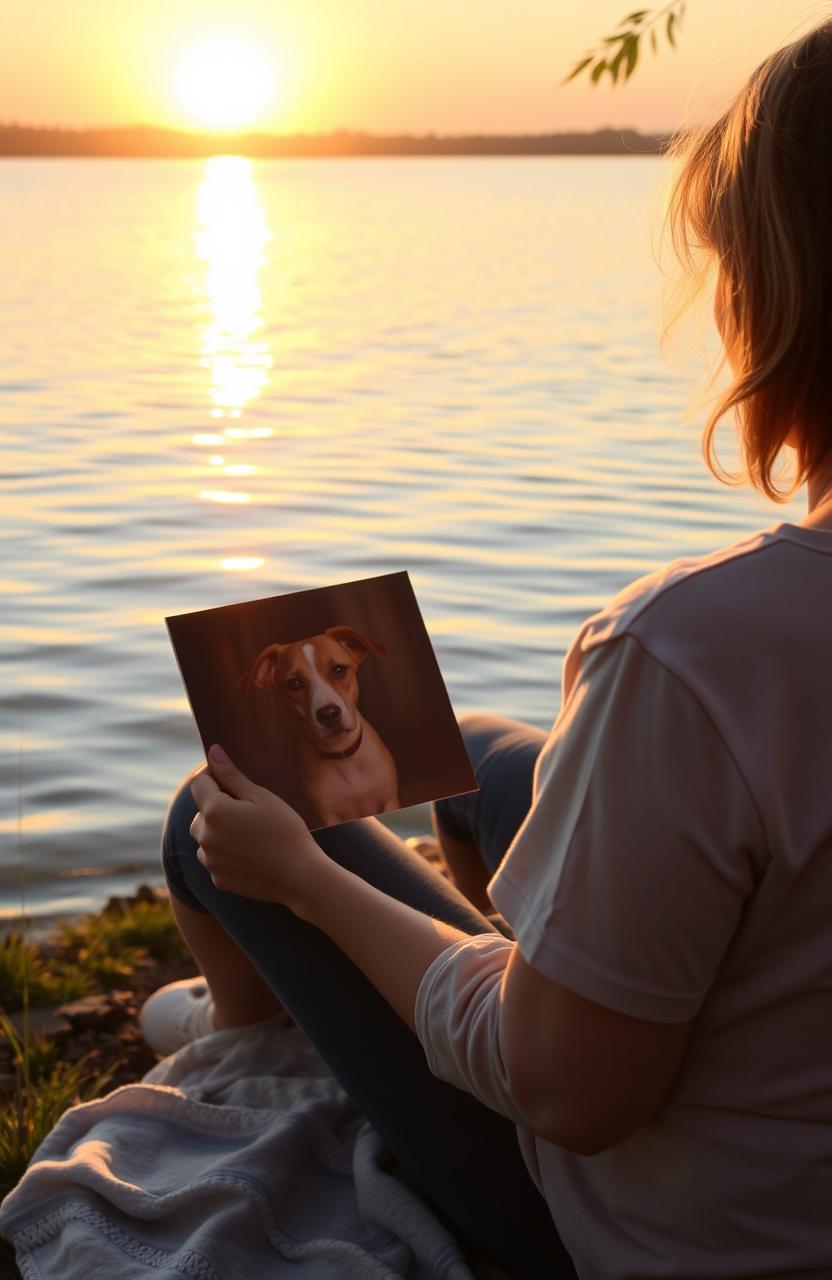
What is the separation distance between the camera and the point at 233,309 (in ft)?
64.5

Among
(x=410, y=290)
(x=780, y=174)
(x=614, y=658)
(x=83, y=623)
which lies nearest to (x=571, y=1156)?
(x=614, y=658)

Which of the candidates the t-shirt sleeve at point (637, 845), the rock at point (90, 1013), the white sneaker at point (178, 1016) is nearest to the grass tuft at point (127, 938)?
the rock at point (90, 1013)

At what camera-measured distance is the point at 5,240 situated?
2853 cm

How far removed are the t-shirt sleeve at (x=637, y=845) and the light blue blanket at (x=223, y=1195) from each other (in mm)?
701

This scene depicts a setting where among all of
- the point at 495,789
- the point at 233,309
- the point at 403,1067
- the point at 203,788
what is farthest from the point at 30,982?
the point at 233,309

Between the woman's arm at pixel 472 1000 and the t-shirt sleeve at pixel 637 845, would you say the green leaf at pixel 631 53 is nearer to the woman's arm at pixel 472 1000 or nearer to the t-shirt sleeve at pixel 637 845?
the woman's arm at pixel 472 1000

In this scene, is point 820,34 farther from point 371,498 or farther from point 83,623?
point 371,498

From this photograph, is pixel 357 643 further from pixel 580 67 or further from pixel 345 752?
pixel 580 67

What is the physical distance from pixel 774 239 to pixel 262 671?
2.75 ft

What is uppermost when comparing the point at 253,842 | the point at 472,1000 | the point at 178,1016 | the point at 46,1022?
the point at 253,842

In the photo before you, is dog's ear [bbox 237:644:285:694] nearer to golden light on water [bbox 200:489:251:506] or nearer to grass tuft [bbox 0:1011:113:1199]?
grass tuft [bbox 0:1011:113:1199]

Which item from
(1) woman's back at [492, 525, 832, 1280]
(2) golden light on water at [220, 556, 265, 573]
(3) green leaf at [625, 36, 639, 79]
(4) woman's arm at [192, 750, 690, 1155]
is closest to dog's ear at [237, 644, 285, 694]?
(4) woman's arm at [192, 750, 690, 1155]

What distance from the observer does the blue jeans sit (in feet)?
5.55

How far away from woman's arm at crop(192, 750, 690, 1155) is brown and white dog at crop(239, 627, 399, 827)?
90mm
